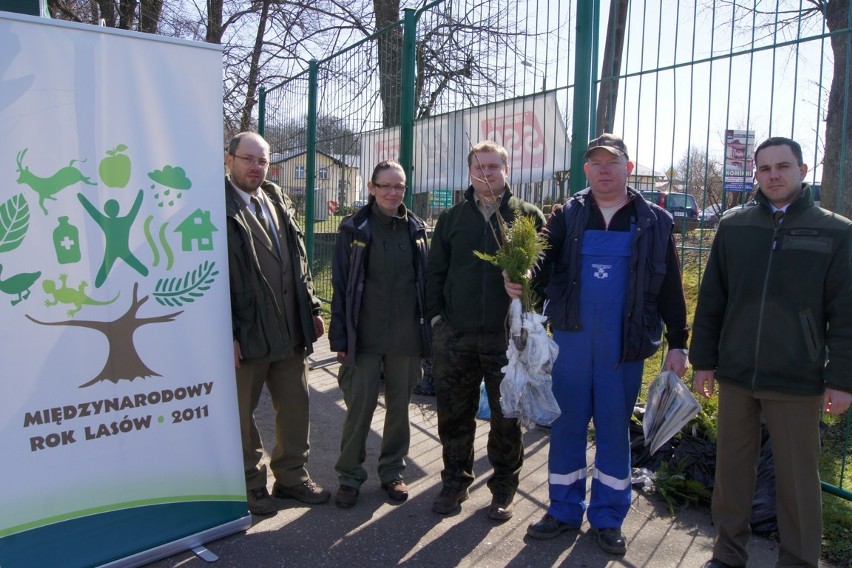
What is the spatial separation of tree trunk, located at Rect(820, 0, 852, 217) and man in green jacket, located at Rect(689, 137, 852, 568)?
69 centimetres

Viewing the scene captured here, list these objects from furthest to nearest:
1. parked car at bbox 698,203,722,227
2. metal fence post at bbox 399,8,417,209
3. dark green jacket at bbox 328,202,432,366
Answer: metal fence post at bbox 399,8,417,209 < parked car at bbox 698,203,722,227 < dark green jacket at bbox 328,202,432,366

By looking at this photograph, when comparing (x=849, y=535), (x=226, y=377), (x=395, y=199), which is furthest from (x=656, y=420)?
(x=226, y=377)

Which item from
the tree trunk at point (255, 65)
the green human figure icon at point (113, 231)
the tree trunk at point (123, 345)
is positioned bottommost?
the tree trunk at point (123, 345)

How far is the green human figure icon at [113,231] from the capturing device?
3074 mm

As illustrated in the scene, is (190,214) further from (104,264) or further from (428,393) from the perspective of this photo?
(428,393)

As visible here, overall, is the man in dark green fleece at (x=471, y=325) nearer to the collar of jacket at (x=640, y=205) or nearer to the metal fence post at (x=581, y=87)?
the collar of jacket at (x=640, y=205)

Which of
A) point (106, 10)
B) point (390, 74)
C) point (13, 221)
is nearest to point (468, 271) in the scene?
point (13, 221)

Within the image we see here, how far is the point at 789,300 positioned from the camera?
2879 millimetres

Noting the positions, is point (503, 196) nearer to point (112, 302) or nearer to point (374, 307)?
point (374, 307)

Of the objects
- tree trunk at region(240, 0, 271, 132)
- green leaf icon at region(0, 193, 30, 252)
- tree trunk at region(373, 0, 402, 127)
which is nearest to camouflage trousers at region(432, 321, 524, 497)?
green leaf icon at region(0, 193, 30, 252)

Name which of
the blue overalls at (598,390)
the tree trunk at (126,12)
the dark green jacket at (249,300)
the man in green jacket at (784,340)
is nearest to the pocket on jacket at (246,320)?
the dark green jacket at (249,300)

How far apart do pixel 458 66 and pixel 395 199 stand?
2.90m

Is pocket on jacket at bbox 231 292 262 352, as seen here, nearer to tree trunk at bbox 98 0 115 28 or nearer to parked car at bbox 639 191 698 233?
parked car at bbox 639 191 698 233

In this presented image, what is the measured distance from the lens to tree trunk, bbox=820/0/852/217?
11.4 feet
